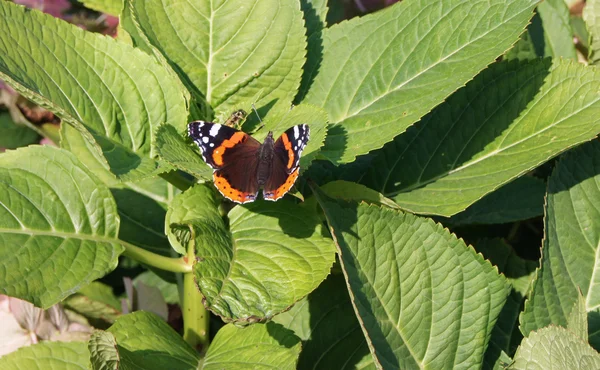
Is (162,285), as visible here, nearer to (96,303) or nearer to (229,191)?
(96,303)

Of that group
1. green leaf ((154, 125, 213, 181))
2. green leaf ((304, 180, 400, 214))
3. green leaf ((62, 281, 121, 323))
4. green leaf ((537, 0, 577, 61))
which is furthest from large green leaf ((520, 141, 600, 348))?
green leaf ((62, 281, 121, 323))

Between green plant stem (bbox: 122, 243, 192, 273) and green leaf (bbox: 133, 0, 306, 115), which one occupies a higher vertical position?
green leaf (bbox: 133, 0, 306, 115)

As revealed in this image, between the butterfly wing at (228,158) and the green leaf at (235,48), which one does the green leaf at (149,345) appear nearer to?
the butterfly wing at (228,158)

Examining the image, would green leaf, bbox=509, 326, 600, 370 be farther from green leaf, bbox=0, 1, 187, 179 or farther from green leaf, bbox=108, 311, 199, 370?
green leaf, bbox=0, 1, 187, 179

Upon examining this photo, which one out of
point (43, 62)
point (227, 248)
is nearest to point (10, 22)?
point (43, 62)

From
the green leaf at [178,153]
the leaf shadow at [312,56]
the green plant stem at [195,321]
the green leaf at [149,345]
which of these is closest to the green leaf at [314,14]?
the leaf shadow at [312,56]

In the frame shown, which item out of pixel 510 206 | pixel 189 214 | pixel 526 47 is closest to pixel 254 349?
pixel 189 214
